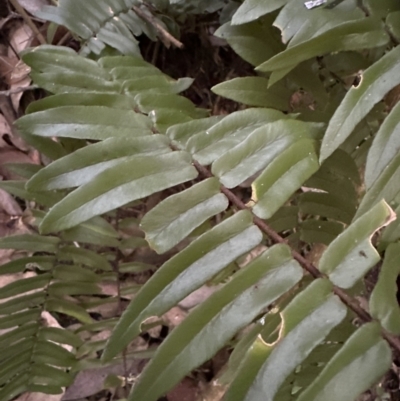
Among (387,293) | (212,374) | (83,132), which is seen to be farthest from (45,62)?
(212,374)

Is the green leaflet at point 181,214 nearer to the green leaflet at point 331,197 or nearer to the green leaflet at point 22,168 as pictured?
the green leaflet at point 331,197

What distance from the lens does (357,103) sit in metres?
0.70

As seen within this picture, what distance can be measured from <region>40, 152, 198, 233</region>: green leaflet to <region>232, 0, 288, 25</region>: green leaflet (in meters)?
0.31

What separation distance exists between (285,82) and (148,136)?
355 millimetres

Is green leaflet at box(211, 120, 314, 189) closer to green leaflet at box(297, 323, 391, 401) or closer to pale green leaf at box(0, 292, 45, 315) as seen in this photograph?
green leaflet at box(297, 323, 391, 401)

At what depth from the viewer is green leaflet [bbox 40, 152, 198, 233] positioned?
26.1 inches

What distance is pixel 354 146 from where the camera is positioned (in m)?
0.99

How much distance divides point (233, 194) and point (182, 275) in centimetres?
15

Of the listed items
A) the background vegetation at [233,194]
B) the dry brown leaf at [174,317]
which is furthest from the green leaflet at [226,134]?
the dry brown leaf at [174,317]

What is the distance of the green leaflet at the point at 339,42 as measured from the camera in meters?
0.71

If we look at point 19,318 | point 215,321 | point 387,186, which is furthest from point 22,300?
point 387,186

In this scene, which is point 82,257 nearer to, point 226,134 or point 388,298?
point 226,134

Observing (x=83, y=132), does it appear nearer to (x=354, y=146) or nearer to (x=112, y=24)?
(x=112, y=24)

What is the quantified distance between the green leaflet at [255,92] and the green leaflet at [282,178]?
0.20m
